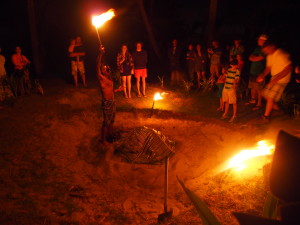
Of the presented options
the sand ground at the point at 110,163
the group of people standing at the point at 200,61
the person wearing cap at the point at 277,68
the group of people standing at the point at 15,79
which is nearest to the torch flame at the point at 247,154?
the sand ground at the point at 110,163

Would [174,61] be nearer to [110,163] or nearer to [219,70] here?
[219,70]

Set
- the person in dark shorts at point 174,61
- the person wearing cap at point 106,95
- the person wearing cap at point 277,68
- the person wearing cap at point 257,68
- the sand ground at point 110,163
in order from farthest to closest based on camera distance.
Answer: the person in dark shorts at point 174,61
the person wearing cap at point 257,68
the person wearing cap at point 277,68
the person wearing cap at point 106,95
the sand ground at point 110,163

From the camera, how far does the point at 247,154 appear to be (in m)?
5.66

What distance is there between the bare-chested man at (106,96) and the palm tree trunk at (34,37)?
8.29 meters

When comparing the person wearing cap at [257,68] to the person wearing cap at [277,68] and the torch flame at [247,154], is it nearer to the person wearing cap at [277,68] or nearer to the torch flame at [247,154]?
the person wearing cap at [277,68]

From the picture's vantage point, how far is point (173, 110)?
8758 mm

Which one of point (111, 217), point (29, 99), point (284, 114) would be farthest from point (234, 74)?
point (29, 99)

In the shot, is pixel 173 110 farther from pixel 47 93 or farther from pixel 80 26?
pixel 80 26

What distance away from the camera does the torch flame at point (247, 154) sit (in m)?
5.28

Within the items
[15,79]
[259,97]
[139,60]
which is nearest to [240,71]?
[259,97]

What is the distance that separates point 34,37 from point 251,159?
11615 mm

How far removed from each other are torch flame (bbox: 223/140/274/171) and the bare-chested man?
3.00 metres

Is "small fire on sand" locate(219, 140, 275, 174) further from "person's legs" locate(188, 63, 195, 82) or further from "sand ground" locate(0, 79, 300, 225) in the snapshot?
"person's legs" locate(188, 63, 195, 82)

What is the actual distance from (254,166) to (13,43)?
48.4 ft
